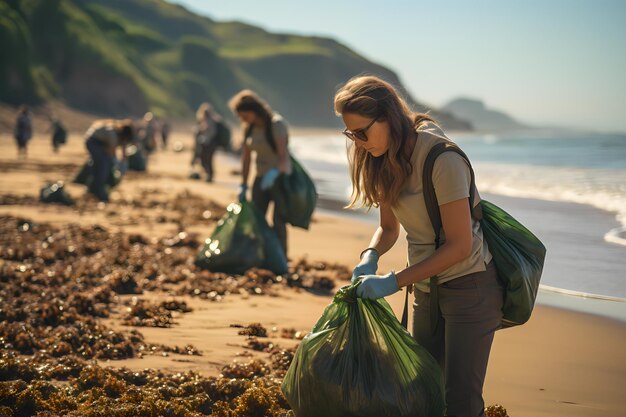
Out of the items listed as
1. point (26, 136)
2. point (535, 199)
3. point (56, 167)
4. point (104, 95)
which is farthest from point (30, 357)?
point (104, 95)

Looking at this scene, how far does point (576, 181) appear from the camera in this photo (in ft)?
56.0

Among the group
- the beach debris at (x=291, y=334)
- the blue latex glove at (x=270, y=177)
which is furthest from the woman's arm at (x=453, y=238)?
the blue latex glove at (x=270, y=177)

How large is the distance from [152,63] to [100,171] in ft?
330

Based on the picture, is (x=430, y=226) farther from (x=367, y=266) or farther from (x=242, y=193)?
(x=242, y=193)

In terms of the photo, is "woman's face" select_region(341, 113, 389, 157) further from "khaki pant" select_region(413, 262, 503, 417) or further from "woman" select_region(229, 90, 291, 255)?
"woman" select_region(229, 90, 291, 255)

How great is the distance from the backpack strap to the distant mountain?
55 centimetres

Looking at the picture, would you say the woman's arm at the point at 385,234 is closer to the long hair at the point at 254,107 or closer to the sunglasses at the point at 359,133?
the sunglasses at the point at 359,133

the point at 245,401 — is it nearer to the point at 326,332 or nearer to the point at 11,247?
the point at 326,332

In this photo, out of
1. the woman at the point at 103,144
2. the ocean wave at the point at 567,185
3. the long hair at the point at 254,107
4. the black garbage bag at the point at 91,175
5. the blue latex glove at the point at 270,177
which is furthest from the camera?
the black garbage bag at the point at 91,175

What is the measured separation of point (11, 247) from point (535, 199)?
9.08 m

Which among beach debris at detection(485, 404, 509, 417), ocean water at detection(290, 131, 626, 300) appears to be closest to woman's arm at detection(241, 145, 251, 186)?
ocean water at detection(290, 131, 626, 300)

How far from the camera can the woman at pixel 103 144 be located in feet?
39.5

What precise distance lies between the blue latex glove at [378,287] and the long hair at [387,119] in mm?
271

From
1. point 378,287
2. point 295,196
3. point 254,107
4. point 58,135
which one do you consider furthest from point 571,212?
point 58,135
